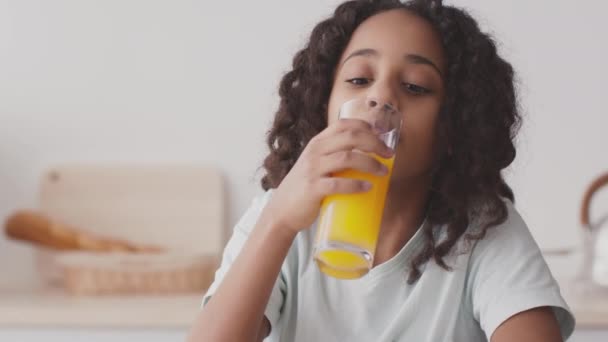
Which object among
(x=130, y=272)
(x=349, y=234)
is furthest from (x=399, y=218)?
(x=130, y=272)

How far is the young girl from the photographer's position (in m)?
0.99

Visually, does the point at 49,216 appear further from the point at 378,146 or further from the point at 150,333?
the point at 378,146

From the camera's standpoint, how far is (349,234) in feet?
2.90

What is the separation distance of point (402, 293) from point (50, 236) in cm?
113

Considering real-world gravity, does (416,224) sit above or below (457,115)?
below

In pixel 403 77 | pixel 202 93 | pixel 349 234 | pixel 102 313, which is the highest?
pixel 403 77

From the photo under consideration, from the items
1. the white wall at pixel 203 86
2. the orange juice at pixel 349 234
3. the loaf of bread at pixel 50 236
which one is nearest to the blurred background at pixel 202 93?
the white wall at pixel 203 86

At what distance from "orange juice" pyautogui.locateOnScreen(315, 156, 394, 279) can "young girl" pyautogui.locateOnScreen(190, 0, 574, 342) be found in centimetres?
7

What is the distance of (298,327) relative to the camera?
3.55 feet

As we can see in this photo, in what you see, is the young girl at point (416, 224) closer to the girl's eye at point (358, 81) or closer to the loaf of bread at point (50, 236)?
the girl's eye at point (358, 81)

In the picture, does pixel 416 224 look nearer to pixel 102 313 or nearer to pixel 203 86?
pixel 102 313

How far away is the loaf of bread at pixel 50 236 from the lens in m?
2.04

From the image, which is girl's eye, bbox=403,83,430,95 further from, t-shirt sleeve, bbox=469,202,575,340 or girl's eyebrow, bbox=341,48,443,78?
t-shirt sleeve, bbox=469,202,575,340

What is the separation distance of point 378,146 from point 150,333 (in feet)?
3.33
